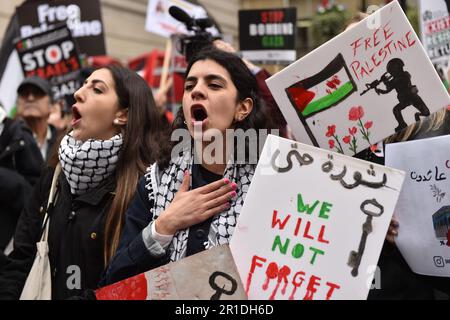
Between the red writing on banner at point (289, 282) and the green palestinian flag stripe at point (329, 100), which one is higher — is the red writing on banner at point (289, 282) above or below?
below

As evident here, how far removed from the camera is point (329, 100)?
2.00 metres

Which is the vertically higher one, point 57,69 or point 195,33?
point 195,33

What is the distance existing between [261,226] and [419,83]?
669 millimetres

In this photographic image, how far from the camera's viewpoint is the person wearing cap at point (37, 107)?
478 cm

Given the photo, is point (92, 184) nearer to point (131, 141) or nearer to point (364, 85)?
point (131, 141)

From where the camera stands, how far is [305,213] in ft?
5.70

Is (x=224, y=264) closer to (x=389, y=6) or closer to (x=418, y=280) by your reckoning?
(x=418, y=280)

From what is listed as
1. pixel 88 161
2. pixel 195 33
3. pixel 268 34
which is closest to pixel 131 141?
pixel 88 161

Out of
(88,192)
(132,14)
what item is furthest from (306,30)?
(88,192)

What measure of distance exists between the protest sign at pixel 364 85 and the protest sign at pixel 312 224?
10.3 inches

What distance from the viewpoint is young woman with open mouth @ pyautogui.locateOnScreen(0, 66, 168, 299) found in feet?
8.46

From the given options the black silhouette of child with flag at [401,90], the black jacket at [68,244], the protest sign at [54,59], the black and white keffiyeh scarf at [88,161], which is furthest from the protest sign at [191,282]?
the protest sign at [54,59]

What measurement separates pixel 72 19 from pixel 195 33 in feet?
6.20

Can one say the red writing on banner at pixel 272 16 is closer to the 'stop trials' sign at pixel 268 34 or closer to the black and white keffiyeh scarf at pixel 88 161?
the 'stop trials' sign at pixel 268 34
